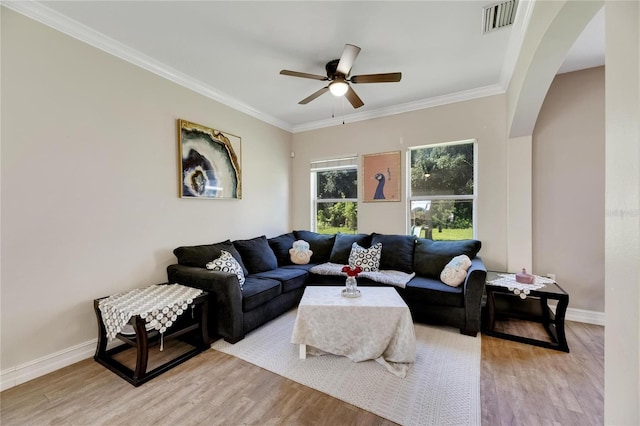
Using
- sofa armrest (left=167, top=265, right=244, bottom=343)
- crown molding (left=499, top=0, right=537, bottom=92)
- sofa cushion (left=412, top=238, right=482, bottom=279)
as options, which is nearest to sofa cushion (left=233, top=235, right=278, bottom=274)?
sofa armrest (left=167, top=265, right=244, bottom=343)

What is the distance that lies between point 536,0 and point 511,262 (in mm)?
2644

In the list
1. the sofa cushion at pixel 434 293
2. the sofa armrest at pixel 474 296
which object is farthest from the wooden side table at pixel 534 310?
the sofa cushion at pixel 434 293

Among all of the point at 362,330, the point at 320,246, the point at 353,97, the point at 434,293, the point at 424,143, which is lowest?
the point at 362,330

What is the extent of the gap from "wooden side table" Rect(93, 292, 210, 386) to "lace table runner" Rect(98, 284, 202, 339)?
0.06 m

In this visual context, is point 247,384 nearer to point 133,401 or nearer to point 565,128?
point 133,401

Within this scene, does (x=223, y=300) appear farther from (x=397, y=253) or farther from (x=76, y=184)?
(x=397, y=253)

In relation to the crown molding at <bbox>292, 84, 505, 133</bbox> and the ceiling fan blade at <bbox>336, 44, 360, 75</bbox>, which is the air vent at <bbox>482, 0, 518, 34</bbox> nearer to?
the ceiling fan blade at <bbox>336, 44, 360, 75</bbox>

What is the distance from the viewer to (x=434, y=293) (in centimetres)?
276

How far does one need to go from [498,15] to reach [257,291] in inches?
129

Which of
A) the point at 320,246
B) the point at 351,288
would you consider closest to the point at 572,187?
the point at 351,288

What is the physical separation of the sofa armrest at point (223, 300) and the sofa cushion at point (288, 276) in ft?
2.24

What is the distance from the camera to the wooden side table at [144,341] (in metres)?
1.96

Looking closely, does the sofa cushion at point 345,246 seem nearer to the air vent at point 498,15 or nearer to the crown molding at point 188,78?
the crown molding at point 188,78

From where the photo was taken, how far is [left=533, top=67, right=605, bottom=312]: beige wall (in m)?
2.88
